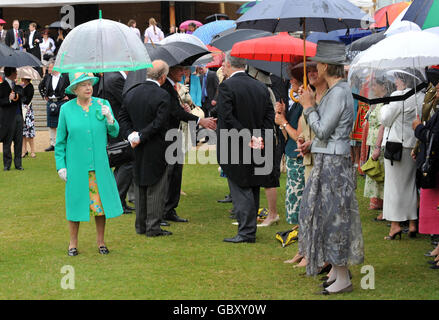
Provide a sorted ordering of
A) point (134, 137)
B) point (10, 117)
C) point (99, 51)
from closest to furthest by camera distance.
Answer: point (99, 51) < point (134, 137) < point (10, 117)

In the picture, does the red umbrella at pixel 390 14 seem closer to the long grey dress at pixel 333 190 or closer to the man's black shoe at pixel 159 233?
the man's black shoe at pixel 159 233

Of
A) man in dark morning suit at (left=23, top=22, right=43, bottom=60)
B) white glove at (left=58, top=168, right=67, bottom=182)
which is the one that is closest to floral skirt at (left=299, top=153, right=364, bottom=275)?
white glove at (left=58, top=168, right=67, bottom=182)

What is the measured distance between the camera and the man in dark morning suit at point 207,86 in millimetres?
18703

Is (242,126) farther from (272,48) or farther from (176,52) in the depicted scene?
(176,52)

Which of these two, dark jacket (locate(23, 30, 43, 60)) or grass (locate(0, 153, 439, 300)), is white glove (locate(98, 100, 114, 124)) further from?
dark jacket (locate(23, 30, 43, 60))

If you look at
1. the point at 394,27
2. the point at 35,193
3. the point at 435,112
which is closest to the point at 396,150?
the point at 435,112

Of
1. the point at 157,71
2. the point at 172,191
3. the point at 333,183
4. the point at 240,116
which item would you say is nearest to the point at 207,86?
the point at 172,191

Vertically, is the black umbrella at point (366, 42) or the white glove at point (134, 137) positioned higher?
the black umbrella at point (366, 42)

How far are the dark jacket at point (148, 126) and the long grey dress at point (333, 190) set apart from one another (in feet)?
8.98

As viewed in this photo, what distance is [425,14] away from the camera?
23.4ft

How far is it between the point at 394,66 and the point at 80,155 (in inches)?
129

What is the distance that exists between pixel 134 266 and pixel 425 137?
3097 mm

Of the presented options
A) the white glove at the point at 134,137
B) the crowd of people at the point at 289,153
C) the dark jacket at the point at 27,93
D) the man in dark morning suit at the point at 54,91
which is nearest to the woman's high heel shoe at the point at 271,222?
the crowd of people at the point at 289,153

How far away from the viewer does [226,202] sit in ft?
36.5
